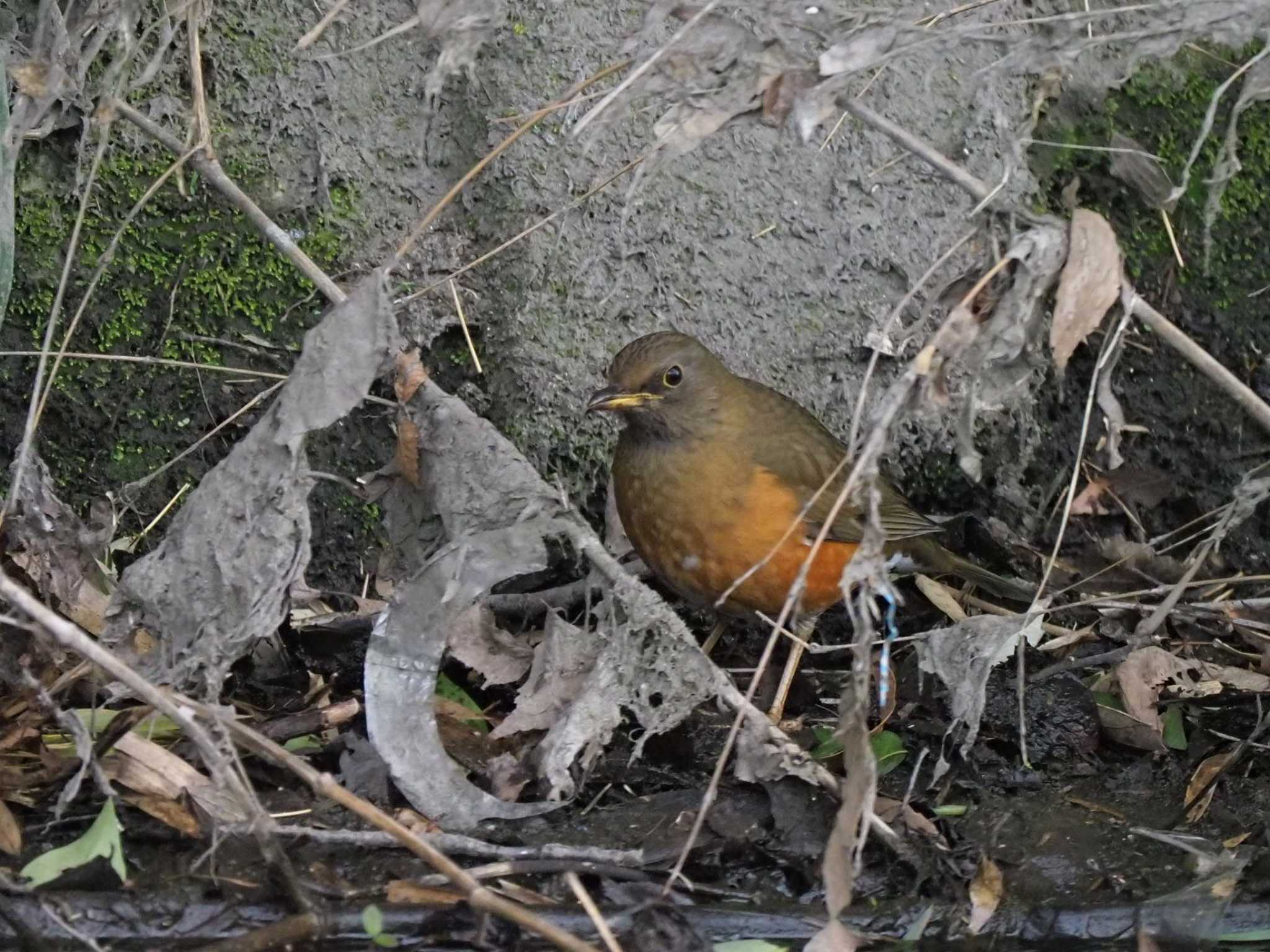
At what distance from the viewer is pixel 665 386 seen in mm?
4449

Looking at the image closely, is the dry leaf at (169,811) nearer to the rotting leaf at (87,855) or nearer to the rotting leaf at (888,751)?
the rotting leaf at (87,855)

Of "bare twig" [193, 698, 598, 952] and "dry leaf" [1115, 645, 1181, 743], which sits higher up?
"bare twig" [193, 698, 598, 952]

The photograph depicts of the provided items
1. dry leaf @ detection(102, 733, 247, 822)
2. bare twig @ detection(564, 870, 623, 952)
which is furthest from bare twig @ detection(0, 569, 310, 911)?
bare twig @ detection(564, 870, 623, 952)

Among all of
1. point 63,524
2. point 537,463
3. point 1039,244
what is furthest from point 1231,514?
point 63,524

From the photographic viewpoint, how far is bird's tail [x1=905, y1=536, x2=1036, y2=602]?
4836mm

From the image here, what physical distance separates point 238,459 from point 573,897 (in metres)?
1.19

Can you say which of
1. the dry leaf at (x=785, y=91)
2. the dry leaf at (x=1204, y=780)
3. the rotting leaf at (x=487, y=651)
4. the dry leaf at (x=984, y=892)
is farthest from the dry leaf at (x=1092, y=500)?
the dry leaf at (x=785, y=91)

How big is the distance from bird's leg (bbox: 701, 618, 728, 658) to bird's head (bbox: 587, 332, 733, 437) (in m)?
0.65

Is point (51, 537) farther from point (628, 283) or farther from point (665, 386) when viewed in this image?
point (628, 283)

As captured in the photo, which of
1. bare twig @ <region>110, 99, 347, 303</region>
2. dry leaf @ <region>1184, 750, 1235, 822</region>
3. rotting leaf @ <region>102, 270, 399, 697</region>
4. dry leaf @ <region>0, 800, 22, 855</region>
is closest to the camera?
dry leaf @ <region>0, 800, 22, 855</region>

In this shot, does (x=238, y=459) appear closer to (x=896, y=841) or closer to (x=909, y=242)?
(x=896, y=841)

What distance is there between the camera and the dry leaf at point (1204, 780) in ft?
12.1

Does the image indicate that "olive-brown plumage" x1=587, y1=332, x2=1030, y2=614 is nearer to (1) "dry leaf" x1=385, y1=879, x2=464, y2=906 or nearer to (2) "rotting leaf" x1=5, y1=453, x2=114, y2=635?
(2) "rotting leaf" x1=5, y1=453, x2=114, y2=635

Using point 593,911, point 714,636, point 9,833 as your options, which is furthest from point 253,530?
point 714,636
